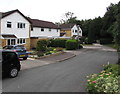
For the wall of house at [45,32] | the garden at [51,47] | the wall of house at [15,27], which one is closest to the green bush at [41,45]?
the garden at [51,47]

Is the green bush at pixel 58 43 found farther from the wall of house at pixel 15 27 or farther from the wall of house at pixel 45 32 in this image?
the wall of house at pixel 15 27

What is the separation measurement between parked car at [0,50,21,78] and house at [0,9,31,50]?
557 inches

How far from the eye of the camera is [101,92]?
5.29 m

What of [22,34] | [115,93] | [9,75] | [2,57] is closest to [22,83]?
[9,75]

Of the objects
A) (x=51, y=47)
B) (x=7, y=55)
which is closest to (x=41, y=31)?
(x=51, y=47)

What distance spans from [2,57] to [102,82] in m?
5.63

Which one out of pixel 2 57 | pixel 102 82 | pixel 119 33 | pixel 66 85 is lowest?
pixel 66 85

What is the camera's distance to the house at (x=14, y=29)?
73.2ft

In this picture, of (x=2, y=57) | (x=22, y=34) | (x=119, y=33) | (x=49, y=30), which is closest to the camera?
(x=2, y=57)

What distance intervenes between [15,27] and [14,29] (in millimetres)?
429

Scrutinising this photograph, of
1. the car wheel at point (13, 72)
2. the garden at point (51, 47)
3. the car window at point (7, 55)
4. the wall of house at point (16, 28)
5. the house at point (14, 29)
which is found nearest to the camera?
the car window at point (7, 55)

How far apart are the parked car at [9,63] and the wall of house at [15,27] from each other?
1538 centimetres

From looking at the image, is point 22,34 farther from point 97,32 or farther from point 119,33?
point 97,32

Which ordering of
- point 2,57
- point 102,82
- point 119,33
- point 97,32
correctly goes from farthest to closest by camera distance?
point 97,32, point 119,33, point 2,57, point 102,82
